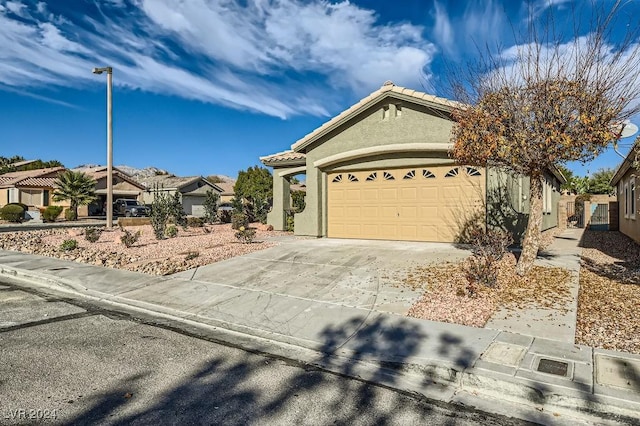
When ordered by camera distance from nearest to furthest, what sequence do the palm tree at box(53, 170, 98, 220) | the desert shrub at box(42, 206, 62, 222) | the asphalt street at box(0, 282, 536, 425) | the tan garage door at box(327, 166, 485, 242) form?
1. the asphalt street at box(0, 282, 536, 425)
2. the tan garage door at box(327, 166, 485, 242)
3. the desert shrub at box(42, 206, 62, 222)
4. the palm tree at box(53, 170, 98, 220)

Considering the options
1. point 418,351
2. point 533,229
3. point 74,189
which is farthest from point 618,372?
point 74,189

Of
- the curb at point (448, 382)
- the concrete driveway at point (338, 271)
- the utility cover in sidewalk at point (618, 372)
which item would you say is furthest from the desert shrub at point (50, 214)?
the utility cover in sidewalk at point (618, 372)

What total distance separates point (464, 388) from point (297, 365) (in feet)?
5.92

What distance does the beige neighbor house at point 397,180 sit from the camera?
38.7 feet

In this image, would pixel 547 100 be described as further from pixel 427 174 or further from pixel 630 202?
pixel 630 202

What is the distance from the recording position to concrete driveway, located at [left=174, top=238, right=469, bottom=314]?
730 centimetres

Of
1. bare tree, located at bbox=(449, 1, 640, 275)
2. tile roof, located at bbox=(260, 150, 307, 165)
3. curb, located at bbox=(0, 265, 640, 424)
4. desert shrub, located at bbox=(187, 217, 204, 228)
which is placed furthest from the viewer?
desert shrub, located at bbox=(187, 217, 204, 228)

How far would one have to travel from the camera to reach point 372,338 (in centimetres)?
548

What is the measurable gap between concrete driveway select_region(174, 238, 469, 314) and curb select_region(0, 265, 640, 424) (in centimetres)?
173

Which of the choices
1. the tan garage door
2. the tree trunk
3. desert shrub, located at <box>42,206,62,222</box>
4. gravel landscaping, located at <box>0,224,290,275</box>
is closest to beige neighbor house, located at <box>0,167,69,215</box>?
desert shrub, located at <box>42,206,62,222</box>

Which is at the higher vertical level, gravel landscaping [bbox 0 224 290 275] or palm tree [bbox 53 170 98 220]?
palm tree [bbox 53 170 98 220]

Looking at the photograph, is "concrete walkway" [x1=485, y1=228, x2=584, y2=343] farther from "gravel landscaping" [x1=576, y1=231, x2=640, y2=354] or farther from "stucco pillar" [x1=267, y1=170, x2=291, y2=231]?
"stucco pillar" [x1=267, y1=170, x2=291, y2=231]

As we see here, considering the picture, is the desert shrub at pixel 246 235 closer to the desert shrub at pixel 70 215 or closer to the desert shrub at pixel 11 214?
the desert shrub at pixel 11 214

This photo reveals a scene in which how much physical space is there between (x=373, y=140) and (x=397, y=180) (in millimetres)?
1544
